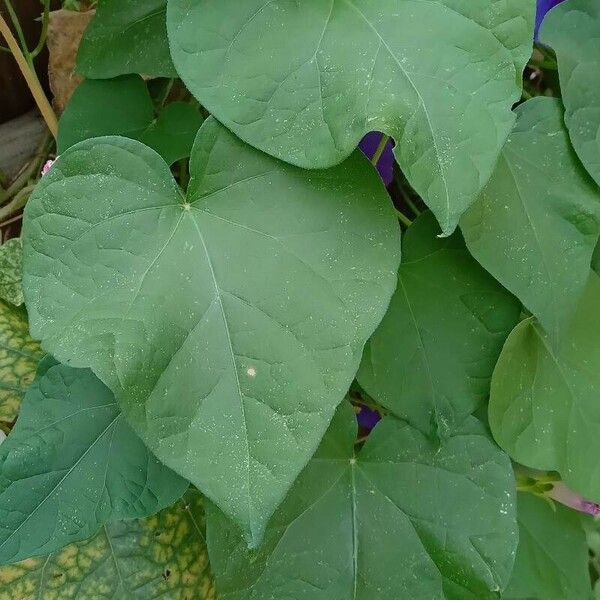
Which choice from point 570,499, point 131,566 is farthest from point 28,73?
point 570,499

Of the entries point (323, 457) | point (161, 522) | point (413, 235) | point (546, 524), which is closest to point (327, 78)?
point (413, 235)

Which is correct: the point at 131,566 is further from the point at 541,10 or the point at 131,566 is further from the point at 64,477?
the point at 541,10

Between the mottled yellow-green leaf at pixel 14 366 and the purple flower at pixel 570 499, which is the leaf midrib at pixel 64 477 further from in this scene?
the purple flower at pixel 570 499

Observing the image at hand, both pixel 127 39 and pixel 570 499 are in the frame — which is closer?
pixel 127 39

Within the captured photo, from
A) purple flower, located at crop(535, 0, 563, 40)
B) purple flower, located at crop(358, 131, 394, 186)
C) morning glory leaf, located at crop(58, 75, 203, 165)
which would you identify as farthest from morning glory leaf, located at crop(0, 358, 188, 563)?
purple flower, located at crop(535, 0, 563, 40)

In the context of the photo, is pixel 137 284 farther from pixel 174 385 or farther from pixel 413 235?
pixel 413 235

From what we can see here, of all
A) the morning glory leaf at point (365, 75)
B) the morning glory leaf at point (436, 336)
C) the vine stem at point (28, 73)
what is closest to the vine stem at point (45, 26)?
the vine stem at point (28, 73)
